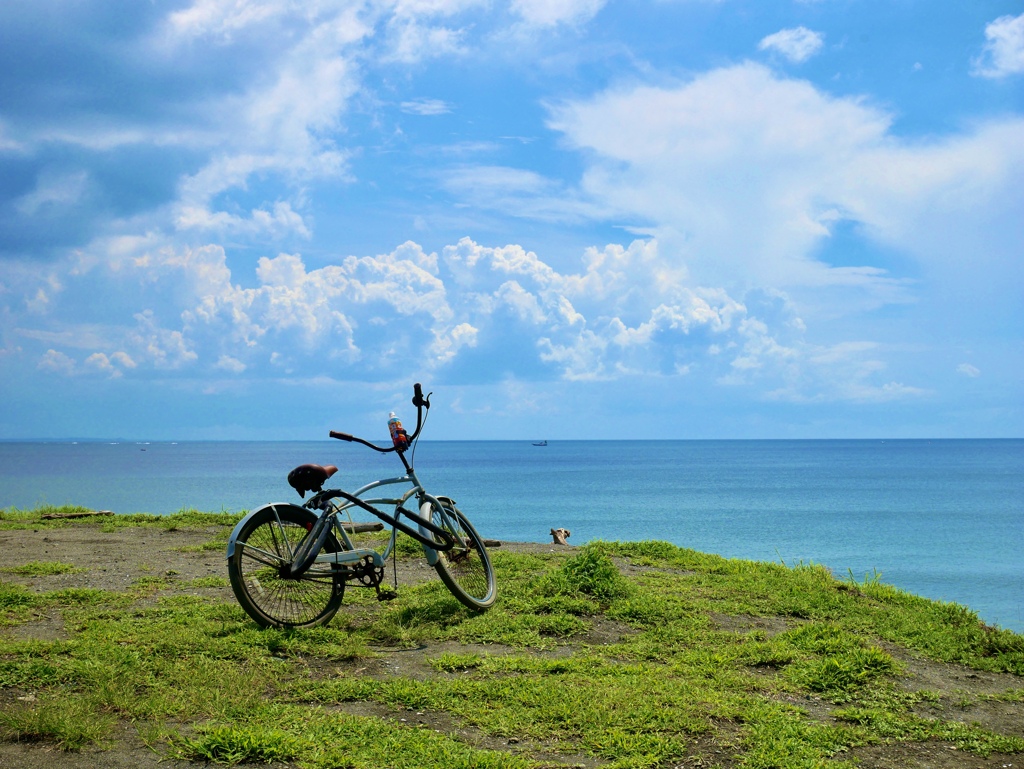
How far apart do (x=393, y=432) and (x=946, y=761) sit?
5.84m

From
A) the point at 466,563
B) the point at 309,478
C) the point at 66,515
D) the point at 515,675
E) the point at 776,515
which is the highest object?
the point at 309,478

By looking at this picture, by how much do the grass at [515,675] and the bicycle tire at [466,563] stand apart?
0.22m

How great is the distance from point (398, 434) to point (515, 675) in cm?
305

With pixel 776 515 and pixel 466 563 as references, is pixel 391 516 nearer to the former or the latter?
pixel 466 563

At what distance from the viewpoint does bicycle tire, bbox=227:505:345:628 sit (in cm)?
767

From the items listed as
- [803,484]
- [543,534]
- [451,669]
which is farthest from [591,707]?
[803,484]

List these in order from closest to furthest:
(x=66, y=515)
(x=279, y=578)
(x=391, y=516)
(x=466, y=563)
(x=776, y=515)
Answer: (x=279, y=578) < (x=391, y=516) < (x=466, y=563) < (x=66, y=515) < (x=776, y=515)

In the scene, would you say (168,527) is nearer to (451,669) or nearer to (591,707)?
(451,669)

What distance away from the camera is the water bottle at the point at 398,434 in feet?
28.1

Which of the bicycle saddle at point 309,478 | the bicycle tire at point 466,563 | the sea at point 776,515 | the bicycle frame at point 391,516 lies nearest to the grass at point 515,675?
the bicycle tire at point 466,563

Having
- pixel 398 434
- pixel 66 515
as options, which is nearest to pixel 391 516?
pixel 398 434

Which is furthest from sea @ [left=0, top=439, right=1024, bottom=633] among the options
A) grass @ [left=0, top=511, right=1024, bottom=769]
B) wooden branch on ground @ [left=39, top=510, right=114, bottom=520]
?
wooden branch on ground @ [left=39, top=510, right=114, bottom=520]

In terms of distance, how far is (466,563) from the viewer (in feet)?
30.3

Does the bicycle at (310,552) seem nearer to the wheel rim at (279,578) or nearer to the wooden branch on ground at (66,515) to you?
the wheel rim at (279,578)
